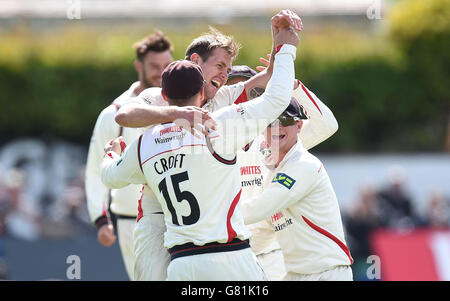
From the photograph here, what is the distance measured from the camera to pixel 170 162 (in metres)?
4.17

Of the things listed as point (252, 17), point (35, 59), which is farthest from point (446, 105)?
point (35, 59)

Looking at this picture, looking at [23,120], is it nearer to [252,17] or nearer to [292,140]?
[252,17]

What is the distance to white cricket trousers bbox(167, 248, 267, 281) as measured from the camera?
4160 mm

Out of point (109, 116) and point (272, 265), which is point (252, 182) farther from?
point (109, 116)

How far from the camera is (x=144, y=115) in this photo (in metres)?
4.30

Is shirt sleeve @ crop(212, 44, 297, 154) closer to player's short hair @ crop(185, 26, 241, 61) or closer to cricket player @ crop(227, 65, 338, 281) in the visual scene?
player's short hair @ crop(185, 26, 241, 61)

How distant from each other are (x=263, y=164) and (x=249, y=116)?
111 cm

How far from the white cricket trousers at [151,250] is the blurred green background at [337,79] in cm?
937

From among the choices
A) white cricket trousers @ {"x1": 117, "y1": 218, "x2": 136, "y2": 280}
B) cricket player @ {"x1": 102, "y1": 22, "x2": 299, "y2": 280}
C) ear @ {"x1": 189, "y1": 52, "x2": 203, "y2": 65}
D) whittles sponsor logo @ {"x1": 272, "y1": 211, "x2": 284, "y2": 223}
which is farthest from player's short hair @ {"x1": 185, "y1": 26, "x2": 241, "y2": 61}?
white cricket trousers @ {"x1": 117, "y1": 218, "x2": 136, "y2": 280}

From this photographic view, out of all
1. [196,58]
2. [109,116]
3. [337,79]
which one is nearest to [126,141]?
[109,116]

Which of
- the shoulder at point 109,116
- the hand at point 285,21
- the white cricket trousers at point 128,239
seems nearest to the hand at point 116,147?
the hand at point 285,21

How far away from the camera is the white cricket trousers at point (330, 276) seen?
468 cm

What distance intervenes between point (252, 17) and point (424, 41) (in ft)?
11.7
